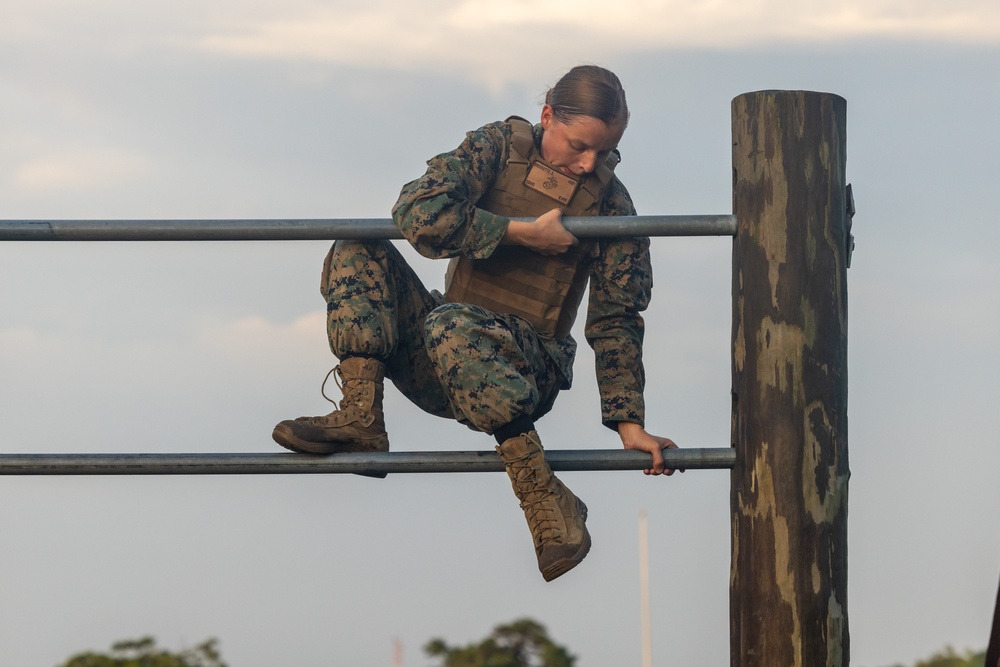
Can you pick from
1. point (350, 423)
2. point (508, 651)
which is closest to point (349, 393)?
point (350, 423)

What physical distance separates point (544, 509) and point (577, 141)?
0.78 m

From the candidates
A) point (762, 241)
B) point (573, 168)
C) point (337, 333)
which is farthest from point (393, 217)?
point (762, 241)

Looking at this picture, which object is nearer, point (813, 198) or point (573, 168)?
point (813, 198)

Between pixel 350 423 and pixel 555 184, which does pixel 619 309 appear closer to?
pixel 555 184

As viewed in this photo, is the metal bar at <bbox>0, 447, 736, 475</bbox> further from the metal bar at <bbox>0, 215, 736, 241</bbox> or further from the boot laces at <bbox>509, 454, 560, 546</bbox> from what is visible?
the metal bar at <bbox>0, 215, 736, 241</bbox>

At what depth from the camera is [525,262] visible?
10.1 feet

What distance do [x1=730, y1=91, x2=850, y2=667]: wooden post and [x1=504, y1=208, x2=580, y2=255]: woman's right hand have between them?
0.32m

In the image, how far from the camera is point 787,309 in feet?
8.91

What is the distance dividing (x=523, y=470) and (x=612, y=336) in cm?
47

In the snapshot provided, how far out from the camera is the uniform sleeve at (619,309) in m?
3.06

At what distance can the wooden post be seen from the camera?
2709 mm

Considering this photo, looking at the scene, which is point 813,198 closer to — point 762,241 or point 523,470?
point 762,241

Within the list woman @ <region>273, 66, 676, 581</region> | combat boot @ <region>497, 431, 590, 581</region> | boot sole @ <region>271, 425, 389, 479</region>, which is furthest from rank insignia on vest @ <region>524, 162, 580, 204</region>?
boot sole @ <region>271, 425, 389, 479</region>

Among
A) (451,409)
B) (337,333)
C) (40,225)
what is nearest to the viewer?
(40,225)
